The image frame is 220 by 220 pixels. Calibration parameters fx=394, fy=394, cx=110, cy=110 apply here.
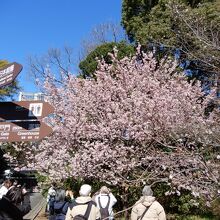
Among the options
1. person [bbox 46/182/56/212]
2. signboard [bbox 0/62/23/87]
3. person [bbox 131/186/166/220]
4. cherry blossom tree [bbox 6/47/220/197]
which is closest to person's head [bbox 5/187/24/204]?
cherry blossom tree [bbox 6/47/220/197]

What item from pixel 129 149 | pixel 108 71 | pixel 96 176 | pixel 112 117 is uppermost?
pixel 108 71

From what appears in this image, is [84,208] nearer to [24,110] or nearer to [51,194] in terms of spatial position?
[24,110]

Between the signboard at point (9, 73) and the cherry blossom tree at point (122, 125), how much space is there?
6592mm

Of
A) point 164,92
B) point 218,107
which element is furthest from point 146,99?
point 218,107

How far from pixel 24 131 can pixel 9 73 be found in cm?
106

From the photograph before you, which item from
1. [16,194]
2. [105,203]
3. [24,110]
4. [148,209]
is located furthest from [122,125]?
[148,209]

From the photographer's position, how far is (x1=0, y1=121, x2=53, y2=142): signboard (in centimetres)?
625

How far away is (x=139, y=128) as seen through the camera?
42.8ft

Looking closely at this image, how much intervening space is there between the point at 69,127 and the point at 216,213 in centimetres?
590

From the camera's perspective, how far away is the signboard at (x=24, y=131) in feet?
20.5

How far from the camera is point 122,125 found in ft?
44.0

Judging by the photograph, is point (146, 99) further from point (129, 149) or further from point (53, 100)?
point (53, 100)

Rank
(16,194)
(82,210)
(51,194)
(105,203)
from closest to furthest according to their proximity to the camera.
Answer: (82,210)
(105,203)
(16,194)
(51,194)

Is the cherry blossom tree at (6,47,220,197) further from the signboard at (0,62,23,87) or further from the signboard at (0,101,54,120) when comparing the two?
the signboard at (0,62,23,87)
